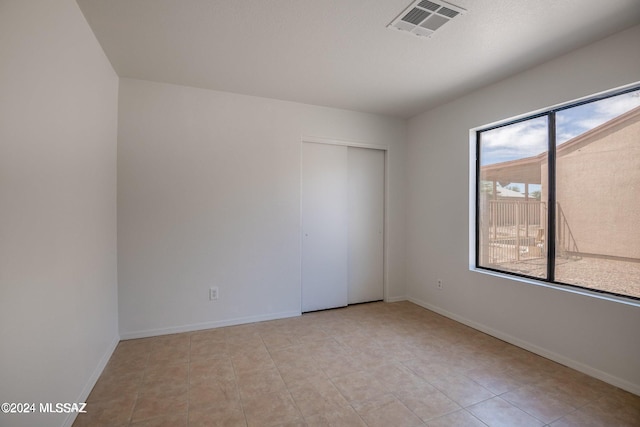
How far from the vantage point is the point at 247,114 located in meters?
3.28

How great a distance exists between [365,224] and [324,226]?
2.15ft

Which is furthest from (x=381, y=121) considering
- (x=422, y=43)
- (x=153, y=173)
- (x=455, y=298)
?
(x=153, y=173)

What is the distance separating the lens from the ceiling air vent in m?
1.83

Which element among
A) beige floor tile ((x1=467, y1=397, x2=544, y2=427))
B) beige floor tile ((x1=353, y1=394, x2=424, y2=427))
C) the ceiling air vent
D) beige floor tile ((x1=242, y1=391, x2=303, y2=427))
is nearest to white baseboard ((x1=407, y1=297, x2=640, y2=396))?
beige floor tile ((x1=467, y1=397, x2=544, y2=427))

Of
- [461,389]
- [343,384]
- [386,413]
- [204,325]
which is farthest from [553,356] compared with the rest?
[204,325]

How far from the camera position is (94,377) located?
210 centimetres

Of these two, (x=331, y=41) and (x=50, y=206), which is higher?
(x=331, y=41)

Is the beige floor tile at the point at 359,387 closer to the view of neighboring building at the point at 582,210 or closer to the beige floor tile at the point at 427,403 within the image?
the beige floor tile at the point at 427,403

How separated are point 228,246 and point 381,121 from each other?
265 cm

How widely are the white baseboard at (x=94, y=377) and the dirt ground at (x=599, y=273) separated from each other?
372cm

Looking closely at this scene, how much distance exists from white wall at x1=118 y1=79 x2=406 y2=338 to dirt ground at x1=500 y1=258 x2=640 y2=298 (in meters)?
2.60

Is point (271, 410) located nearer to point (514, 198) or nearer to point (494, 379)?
point (494, 379)

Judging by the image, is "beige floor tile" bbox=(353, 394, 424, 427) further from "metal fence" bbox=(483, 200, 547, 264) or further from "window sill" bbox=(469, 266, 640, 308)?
"metal fence" bbox=(483, 200, 547, 264)

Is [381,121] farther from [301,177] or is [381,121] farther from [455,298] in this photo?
[455,298]
